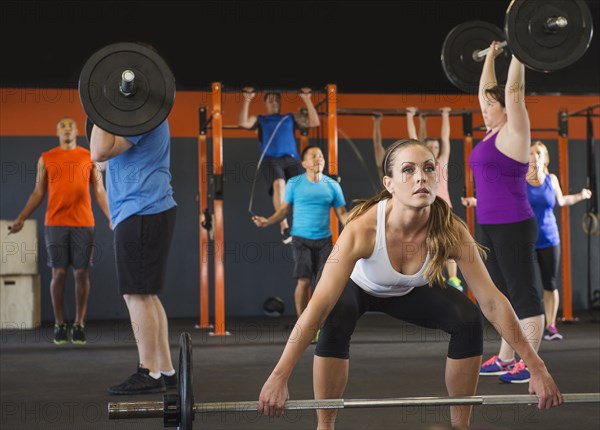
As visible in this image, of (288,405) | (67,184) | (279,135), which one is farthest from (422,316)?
(279,135)

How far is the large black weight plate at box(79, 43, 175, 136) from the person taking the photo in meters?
2.90

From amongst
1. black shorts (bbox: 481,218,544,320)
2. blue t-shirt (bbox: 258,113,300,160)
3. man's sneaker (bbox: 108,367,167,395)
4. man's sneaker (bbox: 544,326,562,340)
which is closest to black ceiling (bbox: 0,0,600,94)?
blue t-shirt (bbox: 258,113,300,160)

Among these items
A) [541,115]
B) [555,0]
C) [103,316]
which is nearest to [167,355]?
[555,0]

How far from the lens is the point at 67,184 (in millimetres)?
5004

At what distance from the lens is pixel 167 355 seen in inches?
123

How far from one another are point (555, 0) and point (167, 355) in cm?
224

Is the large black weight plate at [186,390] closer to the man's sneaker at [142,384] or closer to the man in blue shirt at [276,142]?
the man's sneaker at [142,384]

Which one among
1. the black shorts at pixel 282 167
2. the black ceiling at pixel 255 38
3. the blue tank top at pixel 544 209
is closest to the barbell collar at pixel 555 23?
the blue tank top at pixel 544 209

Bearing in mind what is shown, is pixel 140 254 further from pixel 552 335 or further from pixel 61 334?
pixel 552 335

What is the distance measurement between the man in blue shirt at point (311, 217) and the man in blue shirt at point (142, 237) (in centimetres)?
181

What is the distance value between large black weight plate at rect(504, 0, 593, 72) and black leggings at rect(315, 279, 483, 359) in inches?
53.0

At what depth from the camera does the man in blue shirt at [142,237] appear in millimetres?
3020

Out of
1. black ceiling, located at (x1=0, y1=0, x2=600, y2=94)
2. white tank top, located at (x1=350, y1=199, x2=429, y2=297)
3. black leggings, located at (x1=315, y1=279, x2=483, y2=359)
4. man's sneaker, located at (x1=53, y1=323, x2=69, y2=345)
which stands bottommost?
man's sneaker, located at (x1=53, y1=323, x2=69, y2=345)

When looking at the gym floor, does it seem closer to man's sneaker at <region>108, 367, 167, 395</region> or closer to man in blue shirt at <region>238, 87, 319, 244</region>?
man's sneaker at <region>108, 367, 167, 395</region>
